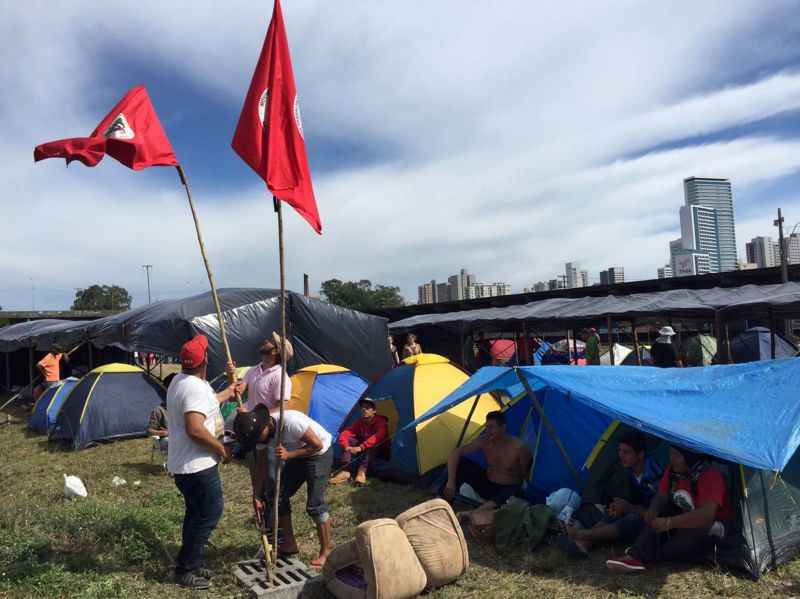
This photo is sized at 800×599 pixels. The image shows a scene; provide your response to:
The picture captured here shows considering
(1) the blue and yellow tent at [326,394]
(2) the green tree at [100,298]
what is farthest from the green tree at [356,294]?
(1) the blue and yellow tent at [326,394]

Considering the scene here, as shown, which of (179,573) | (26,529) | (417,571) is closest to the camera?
(417,571)

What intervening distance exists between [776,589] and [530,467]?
198 centimetres

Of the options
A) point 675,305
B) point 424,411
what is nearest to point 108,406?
point 424,411

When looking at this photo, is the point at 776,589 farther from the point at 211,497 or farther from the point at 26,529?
the point at 26,529

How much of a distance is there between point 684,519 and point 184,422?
3.13 m

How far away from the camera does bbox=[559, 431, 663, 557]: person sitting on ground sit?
175 inches

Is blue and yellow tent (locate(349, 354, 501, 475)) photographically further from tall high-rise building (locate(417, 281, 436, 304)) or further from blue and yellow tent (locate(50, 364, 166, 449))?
tall high-rise building (locate(417, 281, 436, 304))

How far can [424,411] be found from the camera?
6977 millimetres

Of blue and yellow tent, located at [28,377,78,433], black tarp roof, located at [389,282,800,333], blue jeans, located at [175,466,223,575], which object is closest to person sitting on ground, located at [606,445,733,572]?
blue jeans, located at [175,466,223,575]

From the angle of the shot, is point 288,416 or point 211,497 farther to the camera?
point 288,416

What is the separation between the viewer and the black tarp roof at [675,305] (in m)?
10.7

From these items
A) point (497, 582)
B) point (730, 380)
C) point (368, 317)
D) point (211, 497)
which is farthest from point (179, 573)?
point (368, 317)

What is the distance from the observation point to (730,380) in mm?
4996

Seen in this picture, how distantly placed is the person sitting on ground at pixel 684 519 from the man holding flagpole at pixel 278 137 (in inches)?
93.4
